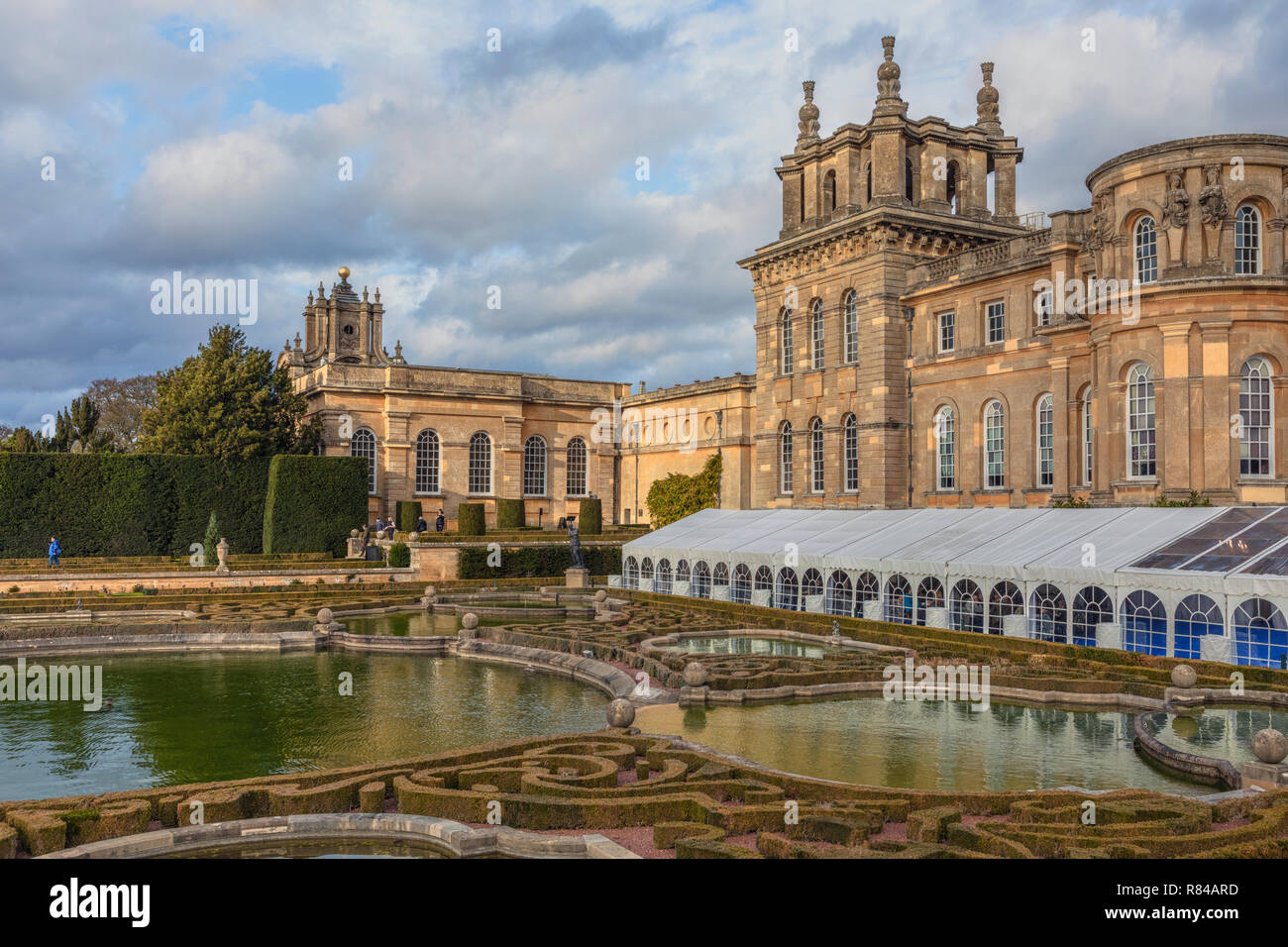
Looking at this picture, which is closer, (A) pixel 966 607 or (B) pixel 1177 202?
(A) pixel 966 607

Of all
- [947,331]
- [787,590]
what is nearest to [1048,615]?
[787,590]

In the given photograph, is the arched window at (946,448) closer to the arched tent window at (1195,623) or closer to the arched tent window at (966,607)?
the arched tent window at (966,607)

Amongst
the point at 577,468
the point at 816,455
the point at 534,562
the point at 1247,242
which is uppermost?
the point at 1247,242

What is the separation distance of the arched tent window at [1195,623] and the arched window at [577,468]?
46.3 m

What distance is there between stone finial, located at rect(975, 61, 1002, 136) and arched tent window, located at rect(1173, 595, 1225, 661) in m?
28.4

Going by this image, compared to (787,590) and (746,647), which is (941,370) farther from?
(746,647)

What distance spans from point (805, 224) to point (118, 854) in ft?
119

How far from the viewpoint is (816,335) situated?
132 feet

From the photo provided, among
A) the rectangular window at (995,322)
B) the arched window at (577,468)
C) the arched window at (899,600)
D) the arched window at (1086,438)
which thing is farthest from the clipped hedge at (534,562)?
the arched window at (1086,438)

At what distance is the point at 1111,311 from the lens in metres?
26.2

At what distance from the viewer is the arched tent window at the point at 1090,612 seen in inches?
792

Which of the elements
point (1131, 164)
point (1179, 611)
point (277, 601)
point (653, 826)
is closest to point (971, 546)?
point (1179, 611)
